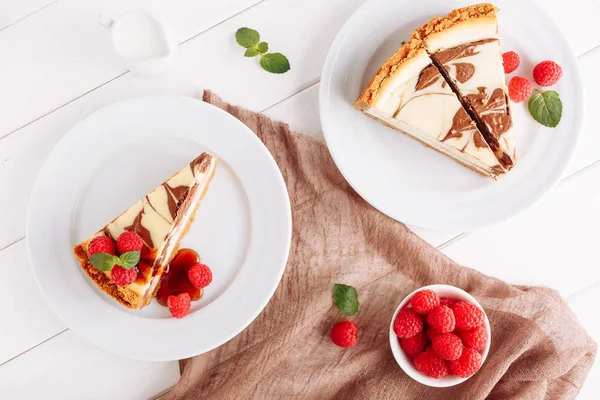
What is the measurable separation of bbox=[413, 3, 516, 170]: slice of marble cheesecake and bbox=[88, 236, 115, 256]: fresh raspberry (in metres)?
1.54

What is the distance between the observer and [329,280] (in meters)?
2.58

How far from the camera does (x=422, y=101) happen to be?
235 centimetres

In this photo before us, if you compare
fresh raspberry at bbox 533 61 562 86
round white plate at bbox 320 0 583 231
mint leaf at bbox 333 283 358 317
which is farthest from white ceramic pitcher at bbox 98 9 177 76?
fresh raspberry at bbox 533 61 562 86

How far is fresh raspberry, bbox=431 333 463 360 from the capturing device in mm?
2266

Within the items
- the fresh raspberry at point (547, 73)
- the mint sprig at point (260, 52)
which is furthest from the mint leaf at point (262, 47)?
the fresh raspberry at point (547, 73)

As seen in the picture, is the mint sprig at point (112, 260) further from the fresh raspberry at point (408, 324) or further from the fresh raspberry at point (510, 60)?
the fresh raspberry at point (510, 60)

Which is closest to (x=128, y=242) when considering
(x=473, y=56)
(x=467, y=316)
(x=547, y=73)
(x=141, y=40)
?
(x=141, y=40)

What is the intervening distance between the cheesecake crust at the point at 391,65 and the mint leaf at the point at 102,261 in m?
1.23

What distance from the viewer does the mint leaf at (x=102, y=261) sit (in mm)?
2150

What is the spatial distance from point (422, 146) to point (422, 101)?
0.94 ft

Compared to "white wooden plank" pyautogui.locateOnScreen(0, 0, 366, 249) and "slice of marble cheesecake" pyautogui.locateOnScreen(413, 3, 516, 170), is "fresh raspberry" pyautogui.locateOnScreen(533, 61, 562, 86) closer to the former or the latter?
"slice of marble cheesecake" pyautogui.locateOnScreen(413, 3, 516, 170)

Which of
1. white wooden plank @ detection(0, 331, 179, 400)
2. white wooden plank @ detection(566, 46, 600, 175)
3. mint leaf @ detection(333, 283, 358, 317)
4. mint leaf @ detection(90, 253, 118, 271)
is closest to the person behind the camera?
mint leaf @ detection(90, 253, 118, 271)

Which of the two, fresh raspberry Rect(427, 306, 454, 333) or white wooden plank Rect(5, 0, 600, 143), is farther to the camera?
white wooden plank Rect(5, 0, 600, 143)

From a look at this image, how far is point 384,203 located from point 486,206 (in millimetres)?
469
